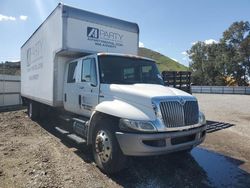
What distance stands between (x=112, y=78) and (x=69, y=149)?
2.45 m

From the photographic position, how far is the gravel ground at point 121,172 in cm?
485

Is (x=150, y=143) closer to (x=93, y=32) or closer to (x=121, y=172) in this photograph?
(x=121, y=172)

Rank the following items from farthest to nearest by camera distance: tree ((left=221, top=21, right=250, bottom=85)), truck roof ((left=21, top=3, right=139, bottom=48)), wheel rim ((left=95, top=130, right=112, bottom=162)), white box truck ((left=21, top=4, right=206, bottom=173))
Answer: tree ((left=221, top=21, right=250, bottom=85)) → truck roof ((left=21, top=3, right=139, bottom=48)) → wheel rim ((left=95, top=130, right=112, bottom=162)) → white box truck ((left=21, top=4, right=206, bottom=173))

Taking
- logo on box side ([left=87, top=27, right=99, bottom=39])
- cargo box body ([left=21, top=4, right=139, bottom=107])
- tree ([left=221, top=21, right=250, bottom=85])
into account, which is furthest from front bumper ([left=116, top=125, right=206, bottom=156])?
tree ([left=221, top=21, right=250, bottom=85])

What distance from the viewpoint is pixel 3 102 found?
19000 mm

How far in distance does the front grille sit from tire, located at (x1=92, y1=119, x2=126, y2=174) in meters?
1.05

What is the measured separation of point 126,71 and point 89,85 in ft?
3.17

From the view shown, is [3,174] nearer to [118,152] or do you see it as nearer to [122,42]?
[118,152]

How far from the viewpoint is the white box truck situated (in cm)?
472

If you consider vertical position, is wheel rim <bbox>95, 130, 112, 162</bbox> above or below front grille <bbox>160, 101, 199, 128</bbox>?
→ below

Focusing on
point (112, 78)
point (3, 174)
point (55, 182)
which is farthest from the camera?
point (112, 78)

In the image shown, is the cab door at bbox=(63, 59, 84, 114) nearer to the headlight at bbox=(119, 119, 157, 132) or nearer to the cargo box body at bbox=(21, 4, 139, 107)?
the cargo box body at bbox=(21, 4, 139, 107)

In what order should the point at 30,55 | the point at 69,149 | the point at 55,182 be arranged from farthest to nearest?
the point at 30,55, the point at 69,149, the point at 55,182

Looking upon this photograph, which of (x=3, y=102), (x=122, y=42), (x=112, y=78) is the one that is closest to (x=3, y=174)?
(x=112, y=78)
